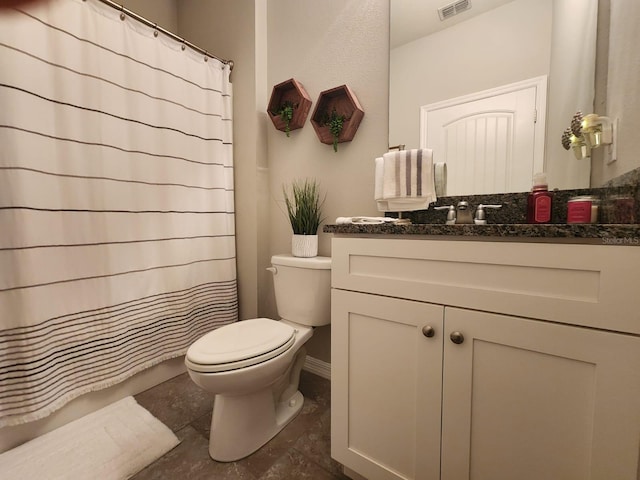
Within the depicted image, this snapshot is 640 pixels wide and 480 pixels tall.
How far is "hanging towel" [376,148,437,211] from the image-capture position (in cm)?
109

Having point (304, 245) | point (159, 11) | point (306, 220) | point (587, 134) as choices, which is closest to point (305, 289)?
point (304, 245)

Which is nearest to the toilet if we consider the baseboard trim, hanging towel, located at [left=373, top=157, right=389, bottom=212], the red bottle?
the baseboard trim

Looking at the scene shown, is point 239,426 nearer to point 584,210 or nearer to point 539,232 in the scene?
point 539,232

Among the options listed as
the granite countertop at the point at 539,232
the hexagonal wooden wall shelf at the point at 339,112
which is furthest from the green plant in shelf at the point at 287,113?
the granite countertop at the point at 539,232

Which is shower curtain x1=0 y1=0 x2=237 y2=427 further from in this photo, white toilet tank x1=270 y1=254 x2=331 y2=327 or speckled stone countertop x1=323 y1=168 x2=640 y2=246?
speckled stone countertop x1=323 y1=168 x2=640 y2=246

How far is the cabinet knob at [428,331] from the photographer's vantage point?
0.71m

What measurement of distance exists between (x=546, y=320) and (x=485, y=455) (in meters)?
0.37

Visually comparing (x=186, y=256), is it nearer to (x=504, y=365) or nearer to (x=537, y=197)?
(x=504, y=365)

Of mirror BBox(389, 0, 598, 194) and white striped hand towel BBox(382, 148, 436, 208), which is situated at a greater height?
mirror BBox(389, 0, 598, 194)

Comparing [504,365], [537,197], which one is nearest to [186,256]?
[504,365]

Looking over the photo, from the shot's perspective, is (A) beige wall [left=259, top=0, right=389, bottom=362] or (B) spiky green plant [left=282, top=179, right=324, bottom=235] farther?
(B) spiky green plant [left=282, top=179, right=324, bottom=235]

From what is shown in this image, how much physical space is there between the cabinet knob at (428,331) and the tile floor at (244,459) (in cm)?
67

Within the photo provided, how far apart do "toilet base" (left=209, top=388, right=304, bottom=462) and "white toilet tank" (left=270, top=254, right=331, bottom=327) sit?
1.14 feet

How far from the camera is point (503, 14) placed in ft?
3.40
